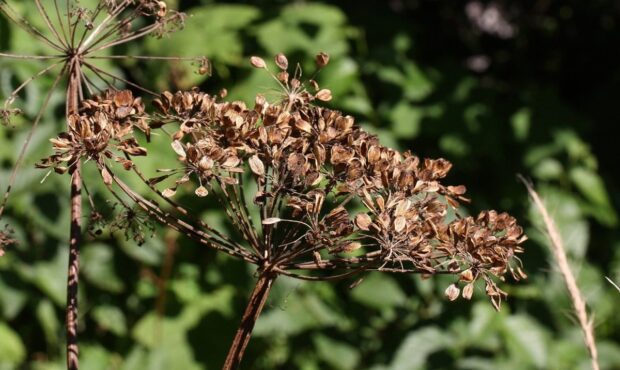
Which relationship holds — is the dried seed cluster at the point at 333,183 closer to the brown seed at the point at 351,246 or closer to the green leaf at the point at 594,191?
the brown seed at the point at 351,246

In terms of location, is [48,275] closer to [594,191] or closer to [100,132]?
[594,191]

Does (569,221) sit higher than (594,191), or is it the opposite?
(594,191)

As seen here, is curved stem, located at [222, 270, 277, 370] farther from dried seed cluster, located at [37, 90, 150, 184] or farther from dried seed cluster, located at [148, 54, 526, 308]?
dried seed cluster, located at [37, 90, 150, 184]

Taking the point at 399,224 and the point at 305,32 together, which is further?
the point at 305,32

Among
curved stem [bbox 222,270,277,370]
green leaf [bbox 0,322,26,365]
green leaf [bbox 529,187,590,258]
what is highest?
green leaf [bbox 529,187,590,258]

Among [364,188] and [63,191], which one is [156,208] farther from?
[63,191]

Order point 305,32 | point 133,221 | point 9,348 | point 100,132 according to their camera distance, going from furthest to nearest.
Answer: point 305,32
point 9,348
point 133,221
point 100,132

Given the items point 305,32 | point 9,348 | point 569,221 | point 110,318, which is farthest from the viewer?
point 569,221

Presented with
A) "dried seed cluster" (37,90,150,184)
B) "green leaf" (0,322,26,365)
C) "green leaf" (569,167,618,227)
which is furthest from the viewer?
"green leaf" (569,167,618,227)

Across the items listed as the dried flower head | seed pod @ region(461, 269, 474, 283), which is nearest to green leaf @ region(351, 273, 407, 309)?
the dried flower head

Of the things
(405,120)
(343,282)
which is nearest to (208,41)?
(405,120)
